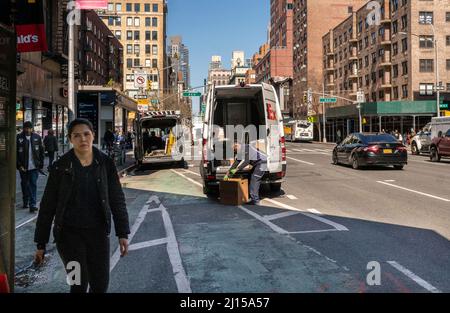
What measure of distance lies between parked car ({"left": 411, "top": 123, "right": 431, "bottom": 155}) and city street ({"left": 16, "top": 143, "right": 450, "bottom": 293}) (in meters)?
20.7

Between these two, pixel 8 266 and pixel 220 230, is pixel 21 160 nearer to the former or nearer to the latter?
pixel 220 230

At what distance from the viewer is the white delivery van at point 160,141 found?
21125 mm

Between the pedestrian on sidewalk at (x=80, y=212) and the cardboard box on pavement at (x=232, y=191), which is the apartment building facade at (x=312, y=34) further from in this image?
the pedestrian on sidewalk at (x=80, y=212)

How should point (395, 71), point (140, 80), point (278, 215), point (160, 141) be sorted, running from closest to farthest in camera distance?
point (278, 215), point (160, 141), point (140, 80), point (395, 71)

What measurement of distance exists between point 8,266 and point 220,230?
4157 millimetres

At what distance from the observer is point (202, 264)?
5.49 m

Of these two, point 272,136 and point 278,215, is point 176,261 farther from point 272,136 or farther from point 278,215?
point 272,136

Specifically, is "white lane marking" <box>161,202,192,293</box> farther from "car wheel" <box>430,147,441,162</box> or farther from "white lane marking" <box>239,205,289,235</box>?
"car wheel" <box>430,147,441,162</box>

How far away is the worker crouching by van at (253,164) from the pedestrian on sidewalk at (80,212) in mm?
6925

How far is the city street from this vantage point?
15.8ft

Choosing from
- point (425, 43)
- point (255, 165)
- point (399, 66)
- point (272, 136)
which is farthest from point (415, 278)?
point (399, 66)

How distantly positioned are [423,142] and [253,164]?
24930 millimetres

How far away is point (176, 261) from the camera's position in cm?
566
